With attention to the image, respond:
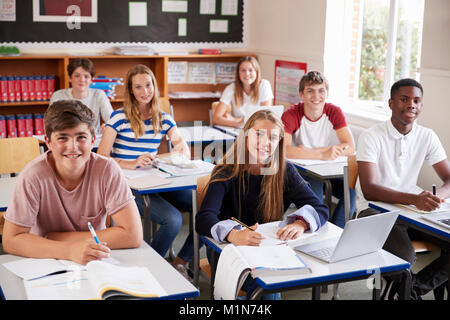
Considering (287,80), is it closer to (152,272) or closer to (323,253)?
(323,253)

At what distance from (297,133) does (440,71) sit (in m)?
1.09

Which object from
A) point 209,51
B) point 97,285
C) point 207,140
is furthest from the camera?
point 209,51

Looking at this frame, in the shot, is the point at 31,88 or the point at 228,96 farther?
the point at 31,88

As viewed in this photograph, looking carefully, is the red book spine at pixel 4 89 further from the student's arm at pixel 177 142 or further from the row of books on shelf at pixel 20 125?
the student's arm at pixel 177 142

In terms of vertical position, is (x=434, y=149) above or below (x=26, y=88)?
below

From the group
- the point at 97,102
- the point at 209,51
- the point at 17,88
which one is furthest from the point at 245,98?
the point at 17,88

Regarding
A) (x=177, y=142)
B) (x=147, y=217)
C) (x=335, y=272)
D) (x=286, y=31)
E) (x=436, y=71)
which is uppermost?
(x=286, y=31)

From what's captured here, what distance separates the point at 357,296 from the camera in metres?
3.31

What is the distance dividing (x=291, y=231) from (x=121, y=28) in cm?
429

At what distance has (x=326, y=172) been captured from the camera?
140 inches

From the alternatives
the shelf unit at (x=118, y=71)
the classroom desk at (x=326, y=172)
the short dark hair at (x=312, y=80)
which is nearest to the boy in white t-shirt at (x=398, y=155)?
the classroom desk at (x=326, y=172)

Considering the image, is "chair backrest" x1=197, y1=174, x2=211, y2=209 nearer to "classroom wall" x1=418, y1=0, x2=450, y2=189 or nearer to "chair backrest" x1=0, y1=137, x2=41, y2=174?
"chair backrest" x1=0, y1=137, x2=41, y2=174
